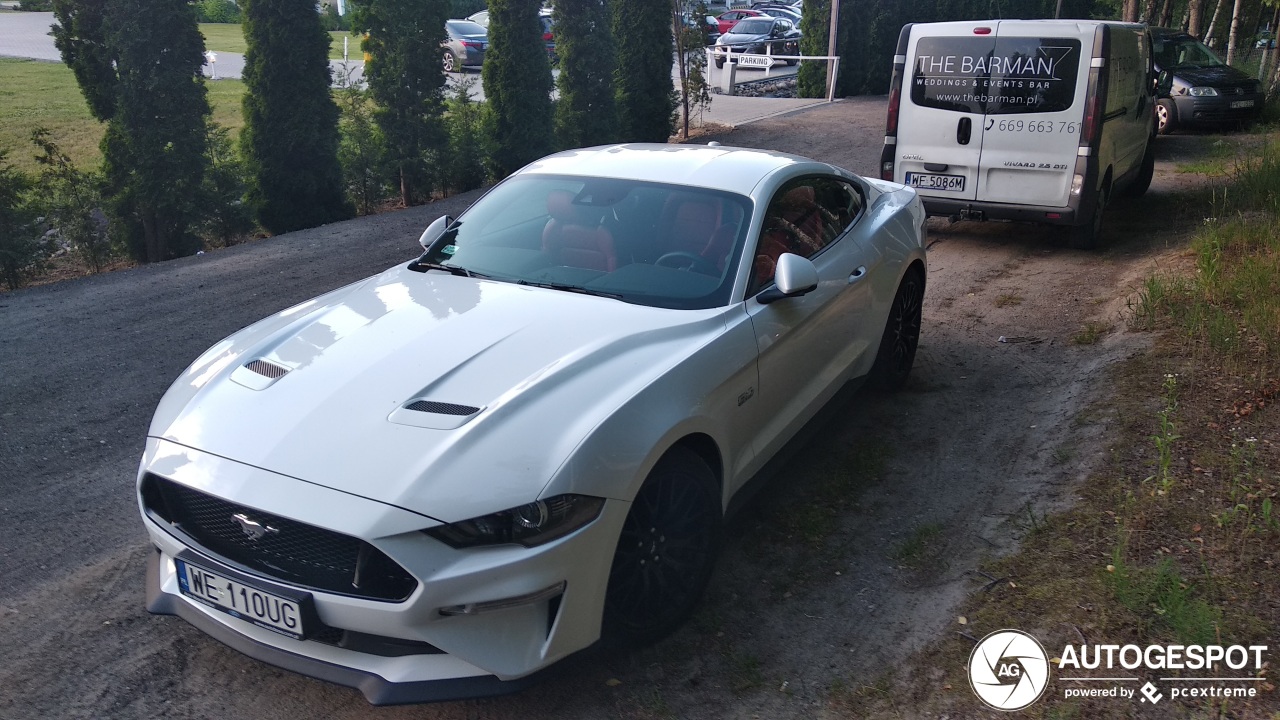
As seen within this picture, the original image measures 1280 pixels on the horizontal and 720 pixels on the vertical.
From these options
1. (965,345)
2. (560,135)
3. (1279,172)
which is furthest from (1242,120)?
(965,345)

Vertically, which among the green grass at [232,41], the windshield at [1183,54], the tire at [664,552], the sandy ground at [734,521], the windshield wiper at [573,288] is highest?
the green grass at [232,41]

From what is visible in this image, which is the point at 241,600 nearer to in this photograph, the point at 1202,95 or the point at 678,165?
the point at 678,165

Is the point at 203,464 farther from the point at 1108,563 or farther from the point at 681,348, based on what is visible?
the point at 1108,563

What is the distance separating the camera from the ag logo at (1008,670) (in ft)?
11.3

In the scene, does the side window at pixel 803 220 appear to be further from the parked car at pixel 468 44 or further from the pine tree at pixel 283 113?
the parked car at pixel 468 44

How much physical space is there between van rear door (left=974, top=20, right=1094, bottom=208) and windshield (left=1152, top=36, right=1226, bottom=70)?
9737 mm

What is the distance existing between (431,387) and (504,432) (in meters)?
0.44

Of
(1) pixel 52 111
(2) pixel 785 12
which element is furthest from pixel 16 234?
(2) pixel 785 12

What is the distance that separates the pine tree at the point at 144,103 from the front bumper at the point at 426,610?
801 centimetres

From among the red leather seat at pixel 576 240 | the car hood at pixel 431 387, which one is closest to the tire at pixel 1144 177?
the red leather seat at pixel 576 240

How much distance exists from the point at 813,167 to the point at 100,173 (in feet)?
26.8

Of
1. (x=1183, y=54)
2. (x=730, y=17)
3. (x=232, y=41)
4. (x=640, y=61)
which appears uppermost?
(x=730, y=17)

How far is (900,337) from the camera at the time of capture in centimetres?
632

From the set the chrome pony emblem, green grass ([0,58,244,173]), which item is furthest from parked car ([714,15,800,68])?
the chrome pony emblem
